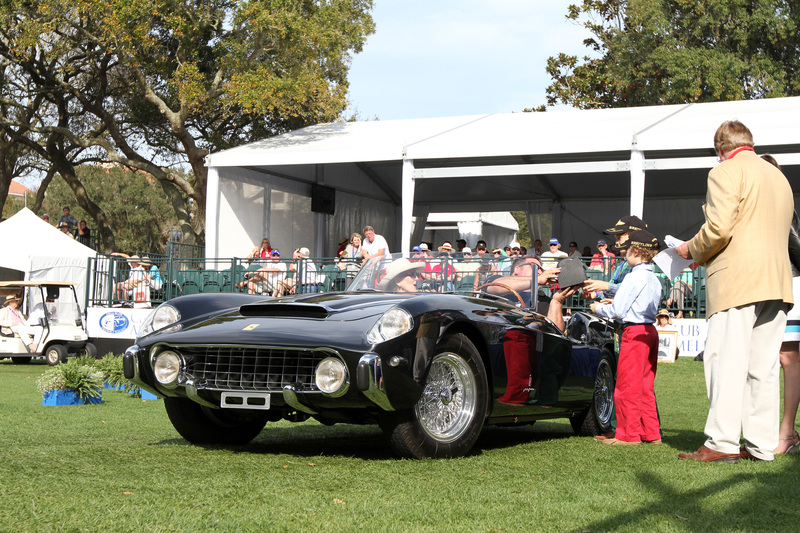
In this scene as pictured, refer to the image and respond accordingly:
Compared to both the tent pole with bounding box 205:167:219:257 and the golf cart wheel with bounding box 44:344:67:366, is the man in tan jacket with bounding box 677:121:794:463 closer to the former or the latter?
the golf cart wheel with bounding box 44:344:67:366

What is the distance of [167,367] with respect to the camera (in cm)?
519

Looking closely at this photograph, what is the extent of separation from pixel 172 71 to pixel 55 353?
11.3 meters

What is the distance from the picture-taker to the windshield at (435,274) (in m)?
6.36

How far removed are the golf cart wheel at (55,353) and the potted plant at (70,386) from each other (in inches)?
347

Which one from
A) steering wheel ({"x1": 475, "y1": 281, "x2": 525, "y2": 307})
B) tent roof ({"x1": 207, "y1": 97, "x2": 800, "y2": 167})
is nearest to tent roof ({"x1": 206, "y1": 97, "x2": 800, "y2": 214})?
tent roof ({"x1": 207, "y1": 97, "x2": 800, "y2": 167})

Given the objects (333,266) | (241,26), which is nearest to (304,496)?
(333,266)

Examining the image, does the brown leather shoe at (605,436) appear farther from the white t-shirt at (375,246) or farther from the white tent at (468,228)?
the white tent at (468,228)

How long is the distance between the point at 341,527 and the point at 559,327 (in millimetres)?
3468

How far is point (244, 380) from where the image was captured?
4.98 metres

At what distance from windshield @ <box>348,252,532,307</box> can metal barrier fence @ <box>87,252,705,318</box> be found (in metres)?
9.41

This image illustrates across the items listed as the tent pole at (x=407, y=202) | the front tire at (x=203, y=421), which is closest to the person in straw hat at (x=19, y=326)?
the tent pole at (x=407, y=202)

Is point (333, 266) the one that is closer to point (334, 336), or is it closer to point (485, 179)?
point (485, 179)

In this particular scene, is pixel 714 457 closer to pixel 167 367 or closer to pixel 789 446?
pixel 789 446

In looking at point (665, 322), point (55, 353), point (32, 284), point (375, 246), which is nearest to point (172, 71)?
point (32, 284)
